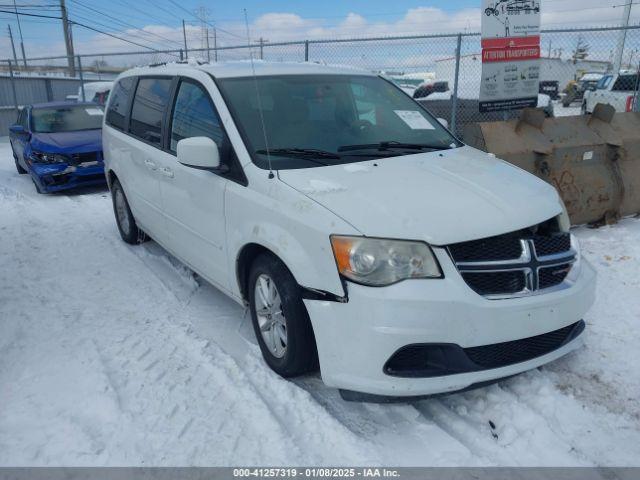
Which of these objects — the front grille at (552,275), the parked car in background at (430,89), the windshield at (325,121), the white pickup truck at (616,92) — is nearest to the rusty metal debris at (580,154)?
the windshield at (325,121)

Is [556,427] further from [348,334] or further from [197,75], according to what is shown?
[197,75]

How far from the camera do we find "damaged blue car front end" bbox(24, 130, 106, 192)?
818 centimetres

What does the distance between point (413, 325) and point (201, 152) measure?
5.52 feet

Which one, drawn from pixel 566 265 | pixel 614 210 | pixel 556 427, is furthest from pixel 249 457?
→ pixel 614 210

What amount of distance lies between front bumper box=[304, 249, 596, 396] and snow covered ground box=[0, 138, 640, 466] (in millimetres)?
297

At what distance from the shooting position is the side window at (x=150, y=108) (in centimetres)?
427

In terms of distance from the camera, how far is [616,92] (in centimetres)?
1445

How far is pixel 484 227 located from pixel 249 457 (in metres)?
1.62

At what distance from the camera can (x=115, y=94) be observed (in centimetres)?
564

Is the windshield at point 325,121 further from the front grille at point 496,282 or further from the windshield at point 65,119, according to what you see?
the windshield at point 65,119

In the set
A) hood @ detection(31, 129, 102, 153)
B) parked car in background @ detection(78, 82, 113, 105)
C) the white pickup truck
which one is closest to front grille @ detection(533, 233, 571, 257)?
hood @ detection(31, 129, 102, 153)

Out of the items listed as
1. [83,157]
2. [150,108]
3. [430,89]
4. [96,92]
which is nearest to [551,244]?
[150,108]

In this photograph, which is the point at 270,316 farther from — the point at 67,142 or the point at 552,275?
the point at 67,142

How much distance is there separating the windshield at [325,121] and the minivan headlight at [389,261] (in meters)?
0.83
